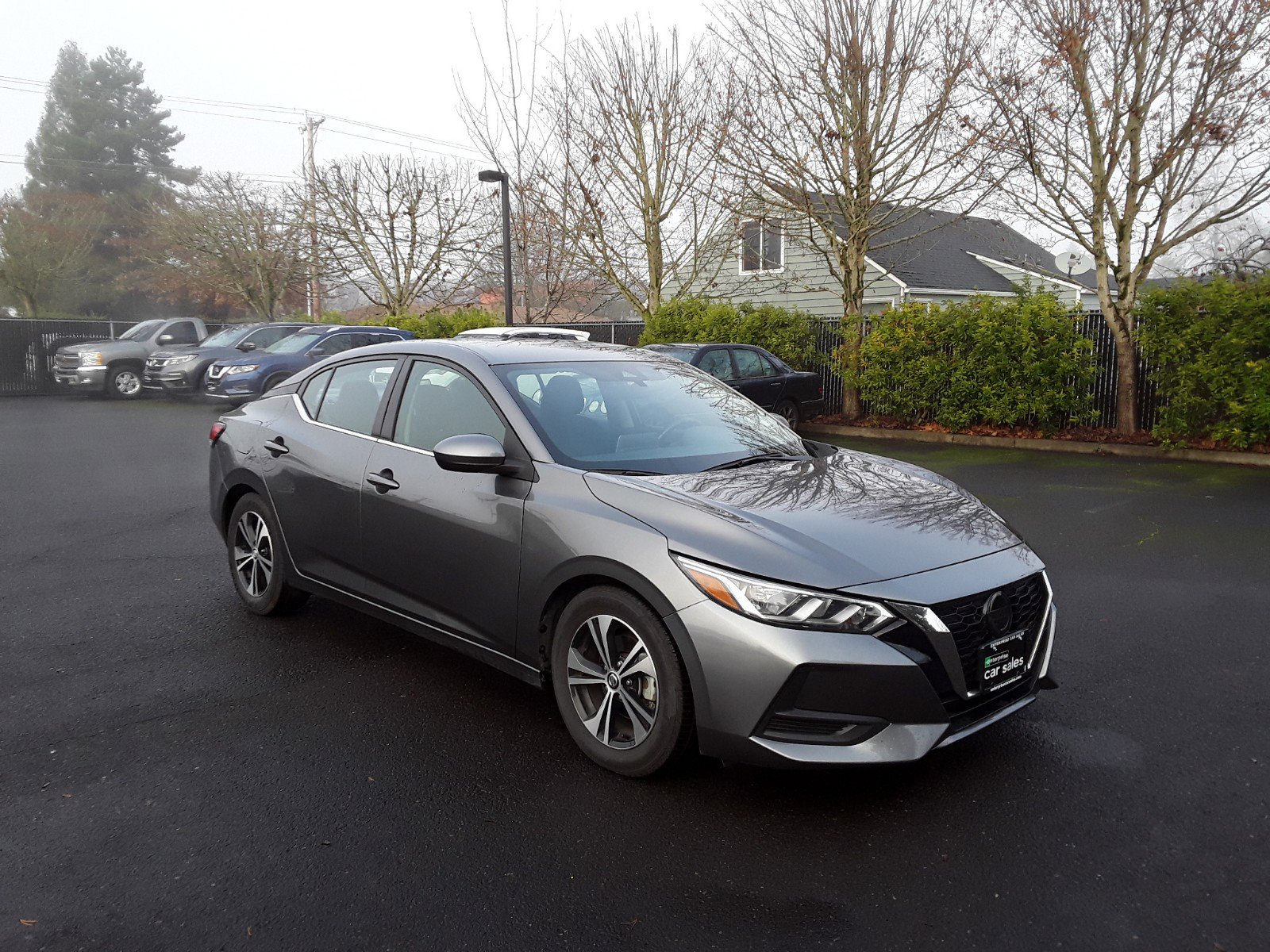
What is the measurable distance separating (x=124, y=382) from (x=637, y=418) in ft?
76.7

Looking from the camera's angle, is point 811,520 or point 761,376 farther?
point 761,376

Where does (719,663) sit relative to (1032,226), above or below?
below

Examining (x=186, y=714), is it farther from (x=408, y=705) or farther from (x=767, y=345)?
(x=767, y=345)

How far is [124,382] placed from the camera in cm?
2423

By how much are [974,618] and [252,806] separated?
102 inches

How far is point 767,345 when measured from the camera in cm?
1939

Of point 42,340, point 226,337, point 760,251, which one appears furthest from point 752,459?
point 42,340

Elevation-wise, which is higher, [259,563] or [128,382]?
[128,382]

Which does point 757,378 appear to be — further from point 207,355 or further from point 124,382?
point 124,382

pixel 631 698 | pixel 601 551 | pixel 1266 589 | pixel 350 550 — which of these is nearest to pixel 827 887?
pixel 631 698

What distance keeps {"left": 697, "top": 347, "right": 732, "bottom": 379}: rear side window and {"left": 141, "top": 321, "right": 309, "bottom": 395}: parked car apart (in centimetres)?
1013

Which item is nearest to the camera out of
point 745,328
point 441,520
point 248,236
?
point 441,520

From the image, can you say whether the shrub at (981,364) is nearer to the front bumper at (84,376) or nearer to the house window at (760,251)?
the house window at (760,251)

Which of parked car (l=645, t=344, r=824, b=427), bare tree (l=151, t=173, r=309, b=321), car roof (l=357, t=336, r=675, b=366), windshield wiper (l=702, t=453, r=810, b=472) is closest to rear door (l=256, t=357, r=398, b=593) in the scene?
car roof (l=357, t=336, r=675, b=366)
